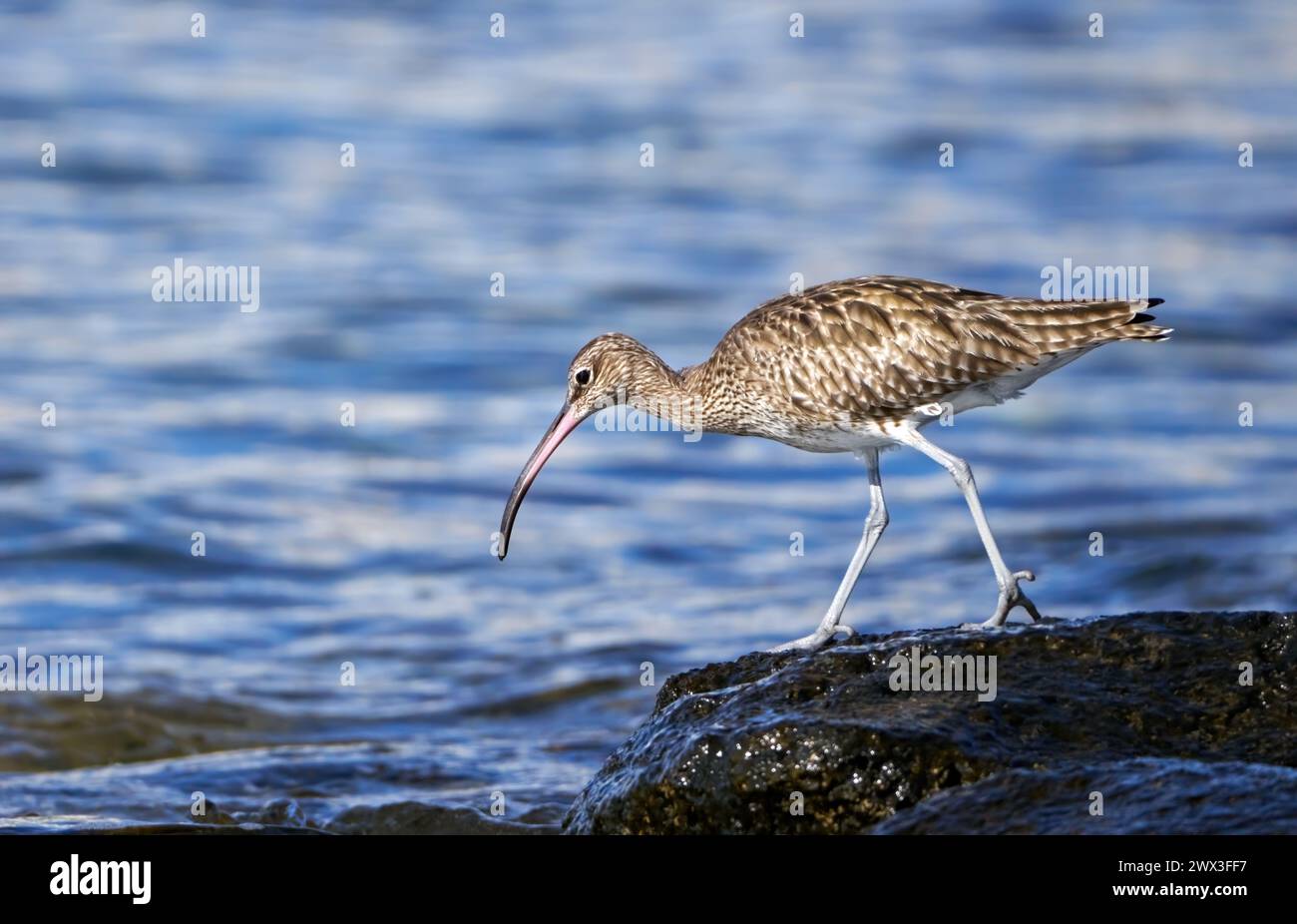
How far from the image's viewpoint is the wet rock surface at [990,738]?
20.3 ft

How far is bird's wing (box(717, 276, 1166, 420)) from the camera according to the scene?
357 inches

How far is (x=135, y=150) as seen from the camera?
80.0ft

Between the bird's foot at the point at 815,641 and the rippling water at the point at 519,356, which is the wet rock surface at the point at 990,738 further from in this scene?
the rippling water at the point at 519,356

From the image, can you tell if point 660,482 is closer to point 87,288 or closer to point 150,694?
point 150,694

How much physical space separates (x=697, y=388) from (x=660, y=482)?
6.92 m

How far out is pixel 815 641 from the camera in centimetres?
867

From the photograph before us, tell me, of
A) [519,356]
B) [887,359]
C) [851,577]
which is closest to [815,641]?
[851,577]

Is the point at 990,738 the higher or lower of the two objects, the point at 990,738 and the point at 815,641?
the lower

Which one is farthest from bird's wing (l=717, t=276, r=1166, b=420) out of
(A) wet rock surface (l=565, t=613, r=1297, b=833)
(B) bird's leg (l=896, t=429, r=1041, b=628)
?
(A) wet rock surface (l=565, t=613, r=1297, b=833)

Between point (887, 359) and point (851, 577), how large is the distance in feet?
3.59

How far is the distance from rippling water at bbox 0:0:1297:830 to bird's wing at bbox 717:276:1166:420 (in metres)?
2.94

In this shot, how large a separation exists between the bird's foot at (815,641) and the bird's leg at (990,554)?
0.61 metres

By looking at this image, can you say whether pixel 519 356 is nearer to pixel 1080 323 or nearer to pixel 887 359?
pixel 887 359
